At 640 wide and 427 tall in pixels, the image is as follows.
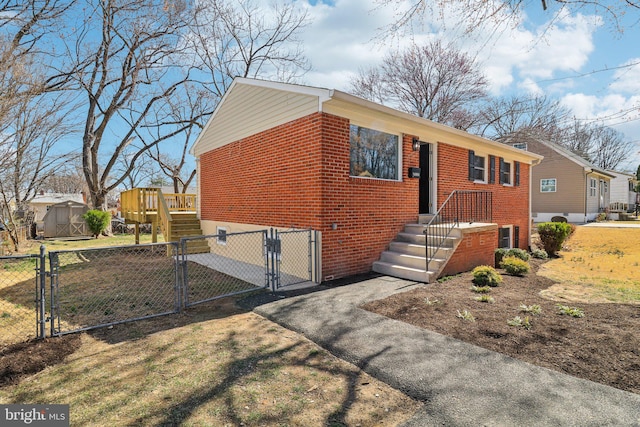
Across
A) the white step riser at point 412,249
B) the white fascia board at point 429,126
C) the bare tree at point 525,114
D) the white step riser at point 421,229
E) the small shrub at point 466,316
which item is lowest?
the small shrub at point 466,316

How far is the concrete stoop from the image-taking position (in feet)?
22.7

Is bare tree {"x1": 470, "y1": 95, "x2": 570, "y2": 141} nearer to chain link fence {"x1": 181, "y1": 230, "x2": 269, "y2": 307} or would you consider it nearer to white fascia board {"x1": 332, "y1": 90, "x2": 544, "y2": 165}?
white fascia board {"x1": 332, "y1": 90, "x2": 544, "y2": 165}

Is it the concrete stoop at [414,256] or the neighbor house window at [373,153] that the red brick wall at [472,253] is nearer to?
the concrete stoop at [414,256]

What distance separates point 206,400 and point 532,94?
2708cm

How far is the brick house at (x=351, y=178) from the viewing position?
6.87m

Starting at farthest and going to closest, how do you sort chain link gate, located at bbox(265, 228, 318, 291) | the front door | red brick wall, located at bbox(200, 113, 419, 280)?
the front door
red brick wall, located at bbox(200, 113, 419, 280)
chain link gate, located at bbox(265, 228, 318, 291)

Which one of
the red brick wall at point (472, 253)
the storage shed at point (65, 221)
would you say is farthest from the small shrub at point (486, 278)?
the storage shed at point (65, 221)

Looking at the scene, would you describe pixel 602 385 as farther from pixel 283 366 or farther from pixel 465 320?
pixel 283 366

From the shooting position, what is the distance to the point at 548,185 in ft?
81.1

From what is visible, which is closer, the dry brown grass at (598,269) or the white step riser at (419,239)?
the dry brown grass at (598,269)

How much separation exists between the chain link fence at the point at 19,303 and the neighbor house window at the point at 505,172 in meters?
13.0

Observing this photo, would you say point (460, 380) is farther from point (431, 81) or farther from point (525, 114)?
point (525, 114)

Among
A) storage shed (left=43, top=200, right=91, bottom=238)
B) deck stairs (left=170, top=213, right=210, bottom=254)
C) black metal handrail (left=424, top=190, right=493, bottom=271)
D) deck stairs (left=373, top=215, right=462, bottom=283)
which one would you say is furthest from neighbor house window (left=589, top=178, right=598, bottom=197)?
storage shed (left=43, top=200, right=91, bottom=238)

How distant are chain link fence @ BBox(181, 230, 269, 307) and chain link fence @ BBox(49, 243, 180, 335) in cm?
43
